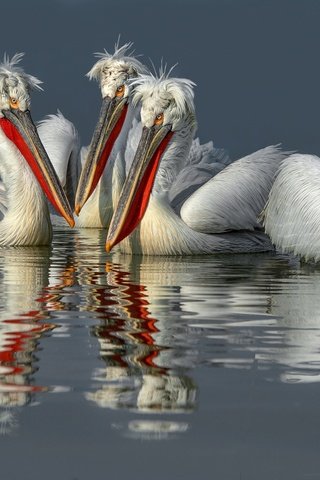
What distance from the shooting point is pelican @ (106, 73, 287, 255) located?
8570 mm

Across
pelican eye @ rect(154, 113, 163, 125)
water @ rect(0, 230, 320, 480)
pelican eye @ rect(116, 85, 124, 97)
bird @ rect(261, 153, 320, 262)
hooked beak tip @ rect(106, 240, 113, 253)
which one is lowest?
water @ rect(0, 230, 320, 480)

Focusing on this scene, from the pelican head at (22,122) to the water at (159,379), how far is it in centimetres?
249

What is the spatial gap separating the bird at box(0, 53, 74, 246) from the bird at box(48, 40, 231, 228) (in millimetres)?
422

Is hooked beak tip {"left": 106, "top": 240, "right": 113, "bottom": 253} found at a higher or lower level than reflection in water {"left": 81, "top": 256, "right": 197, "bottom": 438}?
higher

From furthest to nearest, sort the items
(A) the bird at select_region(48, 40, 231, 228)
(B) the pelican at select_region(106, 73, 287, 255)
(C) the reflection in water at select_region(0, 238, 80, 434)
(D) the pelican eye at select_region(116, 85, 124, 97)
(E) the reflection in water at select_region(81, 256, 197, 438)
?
(D) the pelican eye at select_region(116, 85, 124, 97) < (A) the bird at select_region(48, 40, 231, 228) < (B) the pelican at select_region(106, 73, 287, 255) < (C) the reflection in water at select_region(0, 238, 80, 434) < (E) the reflection in water at select_region(81, 256, 197, 438)

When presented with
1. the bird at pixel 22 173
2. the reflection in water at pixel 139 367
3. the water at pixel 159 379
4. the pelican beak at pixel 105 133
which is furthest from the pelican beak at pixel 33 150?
the reflection in water at pixel 139 367

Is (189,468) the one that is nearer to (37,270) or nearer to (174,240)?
(37,270)

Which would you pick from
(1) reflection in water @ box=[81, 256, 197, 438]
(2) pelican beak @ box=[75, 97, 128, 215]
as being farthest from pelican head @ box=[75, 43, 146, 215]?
(1) reflection in water @ box=[81, 256, 197, 438]

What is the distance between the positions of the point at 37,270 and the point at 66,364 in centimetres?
357

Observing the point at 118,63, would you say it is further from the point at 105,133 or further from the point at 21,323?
the point at 21,323

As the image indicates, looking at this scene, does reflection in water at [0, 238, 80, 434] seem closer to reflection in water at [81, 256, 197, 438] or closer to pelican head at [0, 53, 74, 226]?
reflection in water at [81, 256, 197, 438]

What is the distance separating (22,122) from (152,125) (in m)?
1.20

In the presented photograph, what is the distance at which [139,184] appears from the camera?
874cm

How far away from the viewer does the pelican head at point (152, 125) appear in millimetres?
8703
